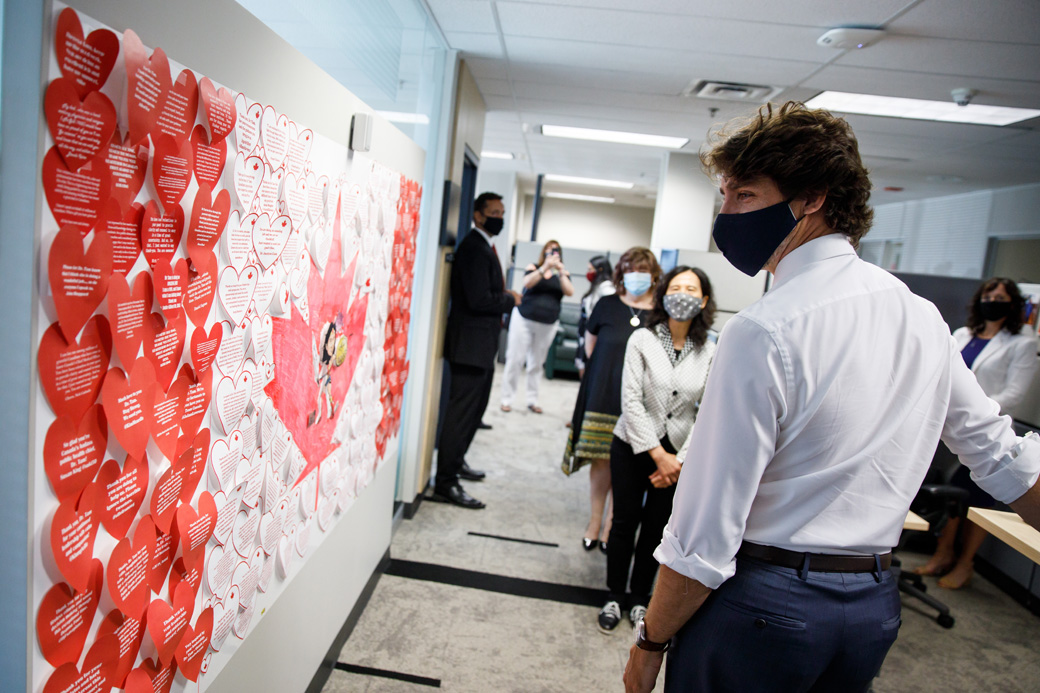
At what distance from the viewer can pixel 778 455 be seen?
1024 millimetres

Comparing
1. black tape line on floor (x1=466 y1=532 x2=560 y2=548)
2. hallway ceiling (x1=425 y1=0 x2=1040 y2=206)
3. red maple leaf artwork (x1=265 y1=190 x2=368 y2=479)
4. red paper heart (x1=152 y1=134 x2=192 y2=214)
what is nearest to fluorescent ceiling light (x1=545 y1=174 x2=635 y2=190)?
hallway ceiling (x1=425 y1=0 x2=1040 y2=206)

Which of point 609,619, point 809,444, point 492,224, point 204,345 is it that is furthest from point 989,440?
point 492,224

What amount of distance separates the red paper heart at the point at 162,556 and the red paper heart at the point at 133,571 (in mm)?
14

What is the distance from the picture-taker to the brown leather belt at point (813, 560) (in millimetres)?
1003

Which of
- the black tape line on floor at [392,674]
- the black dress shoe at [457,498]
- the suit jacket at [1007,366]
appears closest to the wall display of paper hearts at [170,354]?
the black tape line on floor at [392,674]

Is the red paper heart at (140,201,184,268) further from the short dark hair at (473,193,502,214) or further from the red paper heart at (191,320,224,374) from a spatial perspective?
the short dark hair at (473,193,502,214)

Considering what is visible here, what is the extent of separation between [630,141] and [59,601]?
5730 mm

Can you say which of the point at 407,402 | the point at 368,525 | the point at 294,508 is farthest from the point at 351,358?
the point at 407,402

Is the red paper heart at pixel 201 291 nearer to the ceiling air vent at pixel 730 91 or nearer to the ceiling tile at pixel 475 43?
the ceiling tile at pixel 475 43

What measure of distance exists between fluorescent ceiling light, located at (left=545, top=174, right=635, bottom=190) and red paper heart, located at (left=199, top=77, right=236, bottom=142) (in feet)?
27.1

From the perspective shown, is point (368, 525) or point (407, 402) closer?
point (368, 525)

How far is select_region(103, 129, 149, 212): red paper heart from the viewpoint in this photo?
0.80 meters

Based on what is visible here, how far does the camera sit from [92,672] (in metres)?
0.89

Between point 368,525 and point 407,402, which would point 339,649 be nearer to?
point 368,525
